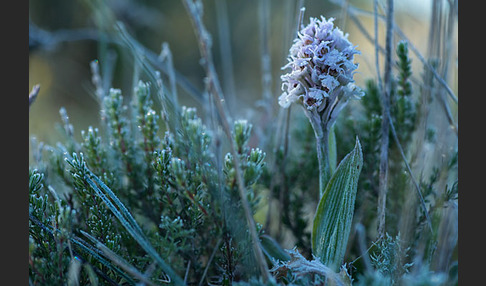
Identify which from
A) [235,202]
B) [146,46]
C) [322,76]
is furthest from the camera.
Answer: [146,46]

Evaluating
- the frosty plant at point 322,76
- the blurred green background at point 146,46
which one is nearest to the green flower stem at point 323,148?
the frosty plant at point 322,76

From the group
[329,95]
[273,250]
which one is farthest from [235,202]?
[329,95]

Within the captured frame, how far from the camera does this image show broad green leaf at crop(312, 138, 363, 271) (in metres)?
0.86

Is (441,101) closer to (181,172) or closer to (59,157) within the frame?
(181,172)

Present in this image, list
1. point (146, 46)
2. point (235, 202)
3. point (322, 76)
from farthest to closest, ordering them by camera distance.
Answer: point (146, 46) → point (235, 202) → point (322, 76)

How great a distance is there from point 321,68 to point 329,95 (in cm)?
5

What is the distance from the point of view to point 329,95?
881 mm

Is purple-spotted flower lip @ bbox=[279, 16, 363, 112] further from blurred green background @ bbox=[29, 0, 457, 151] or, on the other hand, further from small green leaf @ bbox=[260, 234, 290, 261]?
blurred green background @ bbox=[29, 0, 457, 151]

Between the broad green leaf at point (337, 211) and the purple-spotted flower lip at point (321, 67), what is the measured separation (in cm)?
11

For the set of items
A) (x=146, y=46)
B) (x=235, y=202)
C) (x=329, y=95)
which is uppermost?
(x=146, y=46)

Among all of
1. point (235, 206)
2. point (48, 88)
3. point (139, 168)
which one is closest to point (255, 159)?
point (235, 206)

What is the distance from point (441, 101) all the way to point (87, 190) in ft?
2.72

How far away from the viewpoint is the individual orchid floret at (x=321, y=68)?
848 millimetres

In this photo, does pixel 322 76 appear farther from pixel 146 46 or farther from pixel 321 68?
pixel 146 46
